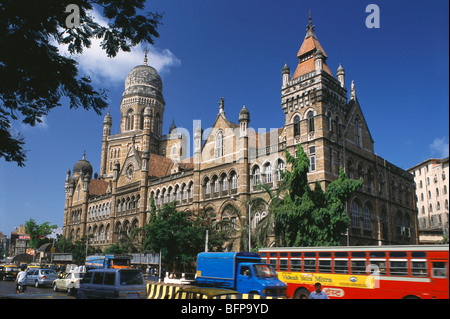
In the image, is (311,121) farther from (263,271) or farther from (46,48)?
(46,48)

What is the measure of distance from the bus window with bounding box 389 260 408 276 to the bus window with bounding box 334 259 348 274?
2.14 m

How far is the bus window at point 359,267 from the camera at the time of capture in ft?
54.4

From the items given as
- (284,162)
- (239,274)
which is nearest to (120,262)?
(284,162)

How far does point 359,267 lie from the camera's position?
16734mm

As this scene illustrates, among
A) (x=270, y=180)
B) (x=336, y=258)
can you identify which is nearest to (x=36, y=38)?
(x=336, y=258)

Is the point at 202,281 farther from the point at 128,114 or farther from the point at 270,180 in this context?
the point at 128,114

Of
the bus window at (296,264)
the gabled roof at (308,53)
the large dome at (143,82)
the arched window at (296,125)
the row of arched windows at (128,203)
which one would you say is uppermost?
the large dome at (143,82)

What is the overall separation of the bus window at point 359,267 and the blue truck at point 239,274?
340 centimetres

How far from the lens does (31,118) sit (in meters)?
12.5

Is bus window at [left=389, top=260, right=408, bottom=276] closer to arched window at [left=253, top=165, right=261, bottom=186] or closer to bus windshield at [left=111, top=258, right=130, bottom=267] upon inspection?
arched window at [left=253, top=165, right=261, bottom=186]

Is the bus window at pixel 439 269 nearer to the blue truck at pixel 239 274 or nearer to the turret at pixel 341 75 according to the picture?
the blue truck at pixel 239 274

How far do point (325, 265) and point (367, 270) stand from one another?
214cm

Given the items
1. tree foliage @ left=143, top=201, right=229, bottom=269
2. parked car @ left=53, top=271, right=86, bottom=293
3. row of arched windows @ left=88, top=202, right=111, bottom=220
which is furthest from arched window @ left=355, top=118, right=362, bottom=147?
row of arched windows @ left=88, top=202, right=111, bottom=220

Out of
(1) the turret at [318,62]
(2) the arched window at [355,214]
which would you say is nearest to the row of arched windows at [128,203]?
(2) the arched window at [355,214]
